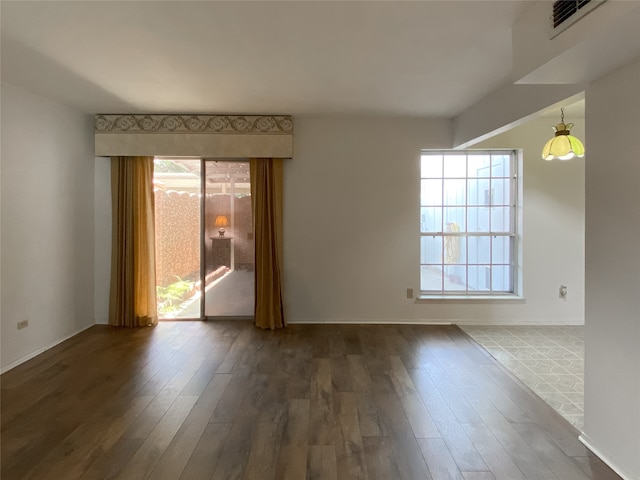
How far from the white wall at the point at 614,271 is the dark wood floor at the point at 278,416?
0.77 feet

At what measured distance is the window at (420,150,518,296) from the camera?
5254 mm

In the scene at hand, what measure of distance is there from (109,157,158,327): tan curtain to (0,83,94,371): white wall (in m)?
0.32

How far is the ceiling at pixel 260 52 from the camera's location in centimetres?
229

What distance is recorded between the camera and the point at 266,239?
495 centimetres

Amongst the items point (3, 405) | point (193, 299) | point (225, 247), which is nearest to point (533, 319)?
point (225, 247)

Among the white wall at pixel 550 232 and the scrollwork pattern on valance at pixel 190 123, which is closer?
the scrollwork pattern on valance at pixel 190 123

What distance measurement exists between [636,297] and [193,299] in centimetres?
462

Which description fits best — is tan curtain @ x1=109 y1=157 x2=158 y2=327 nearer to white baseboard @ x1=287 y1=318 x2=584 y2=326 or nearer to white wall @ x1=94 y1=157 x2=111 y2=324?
white wall @ x1=94 y1=157 x2=111 y2=324

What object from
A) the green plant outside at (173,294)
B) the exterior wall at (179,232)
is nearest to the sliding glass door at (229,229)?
the exterior wall at (179,232)

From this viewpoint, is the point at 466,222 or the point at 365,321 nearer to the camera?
the point at 365,321

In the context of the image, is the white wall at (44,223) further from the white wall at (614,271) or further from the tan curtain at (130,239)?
the white wall at (614,271)

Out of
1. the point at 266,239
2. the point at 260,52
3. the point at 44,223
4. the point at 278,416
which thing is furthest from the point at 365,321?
the point at 44,223

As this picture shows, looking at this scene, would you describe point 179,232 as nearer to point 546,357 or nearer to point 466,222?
point 466,222

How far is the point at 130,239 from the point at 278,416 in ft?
10.7
